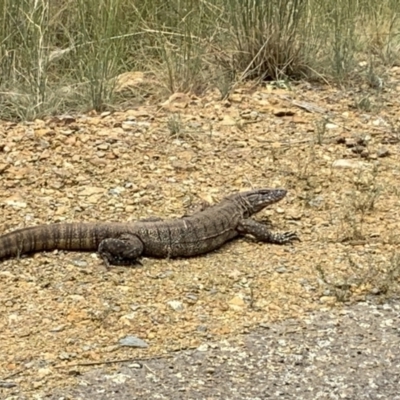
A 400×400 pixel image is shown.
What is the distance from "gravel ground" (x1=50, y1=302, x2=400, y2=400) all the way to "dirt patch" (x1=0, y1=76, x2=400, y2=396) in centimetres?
13

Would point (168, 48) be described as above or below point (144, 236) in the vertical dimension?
above

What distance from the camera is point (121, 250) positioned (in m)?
5.67

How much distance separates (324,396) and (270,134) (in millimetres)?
3442

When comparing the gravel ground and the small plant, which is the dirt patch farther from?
the gravel ground

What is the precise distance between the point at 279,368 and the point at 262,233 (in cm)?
173

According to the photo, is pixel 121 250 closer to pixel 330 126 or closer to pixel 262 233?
pixel 262 233

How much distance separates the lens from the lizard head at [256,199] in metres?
6.41

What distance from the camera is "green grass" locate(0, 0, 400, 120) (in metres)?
7.91

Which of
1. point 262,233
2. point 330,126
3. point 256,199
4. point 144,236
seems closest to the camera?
point 144,236

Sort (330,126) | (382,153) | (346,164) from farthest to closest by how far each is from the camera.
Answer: (330,126)
(382,153)
(346,164)

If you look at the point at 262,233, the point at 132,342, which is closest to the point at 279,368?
the point at 132,342

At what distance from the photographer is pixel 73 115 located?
25.3 feet

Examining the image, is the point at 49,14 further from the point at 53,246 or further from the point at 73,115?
the point at 53,246

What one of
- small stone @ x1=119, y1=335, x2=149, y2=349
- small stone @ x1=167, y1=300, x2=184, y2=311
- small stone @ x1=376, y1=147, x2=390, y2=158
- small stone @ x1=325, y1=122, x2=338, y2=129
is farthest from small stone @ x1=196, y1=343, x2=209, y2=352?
small stone @ x1=325, y1=122, x2=338, y2=129
